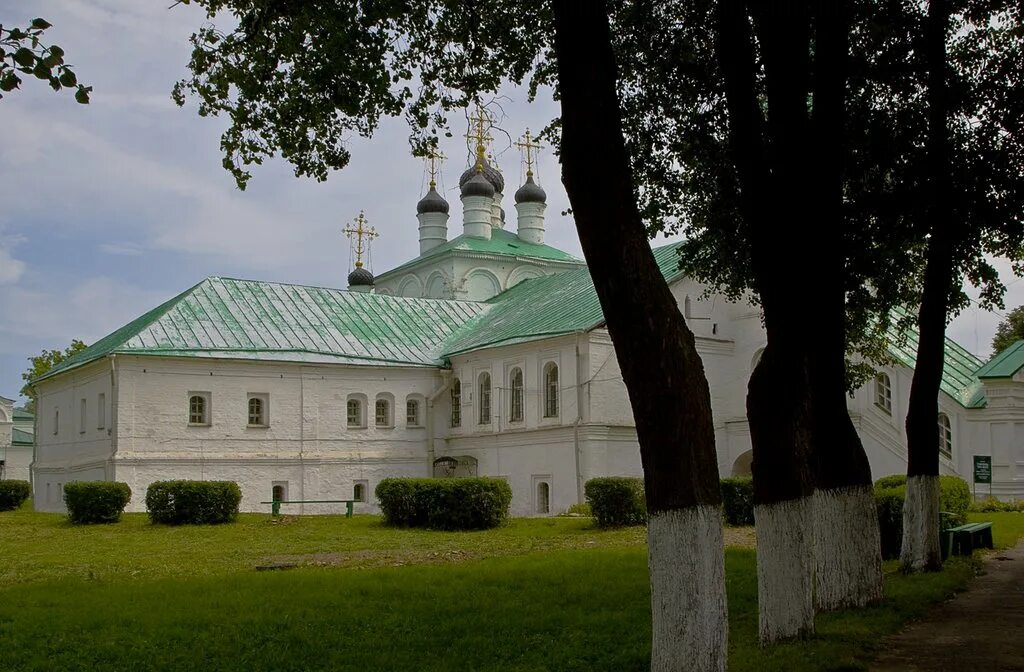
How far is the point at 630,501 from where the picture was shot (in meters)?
22.5

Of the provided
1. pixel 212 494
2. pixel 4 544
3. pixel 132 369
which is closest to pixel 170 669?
pixel 4 544

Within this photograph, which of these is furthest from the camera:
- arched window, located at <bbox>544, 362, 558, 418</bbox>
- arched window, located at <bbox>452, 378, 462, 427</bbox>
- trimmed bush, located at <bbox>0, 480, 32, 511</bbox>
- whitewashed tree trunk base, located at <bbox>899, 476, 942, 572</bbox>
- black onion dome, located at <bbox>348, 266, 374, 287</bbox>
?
black onion dome, located at <bbox>348, 266, 374, 287</bbox>

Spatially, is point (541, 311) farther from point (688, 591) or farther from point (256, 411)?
point (688, 591)

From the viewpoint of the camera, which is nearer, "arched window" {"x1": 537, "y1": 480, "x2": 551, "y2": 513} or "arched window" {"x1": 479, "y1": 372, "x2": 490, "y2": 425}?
"arched window" {"x1": 537, "y1": 480, "x2": 551, "y2": 513}

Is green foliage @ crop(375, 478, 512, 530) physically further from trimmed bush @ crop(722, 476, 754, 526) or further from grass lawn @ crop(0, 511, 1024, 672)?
trimmed bush @ crop(722, 476, 754, 526)

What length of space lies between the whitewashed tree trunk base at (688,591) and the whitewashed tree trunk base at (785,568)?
246cm

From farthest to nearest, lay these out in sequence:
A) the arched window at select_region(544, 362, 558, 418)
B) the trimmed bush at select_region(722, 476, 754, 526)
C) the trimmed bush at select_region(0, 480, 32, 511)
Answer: the trimmed bush at select_region(0, 480, 32, 511)
the arched window at select_region(544, 362, 558, 418)
the trimmed bush at select_region(722, 476, 754, 526)

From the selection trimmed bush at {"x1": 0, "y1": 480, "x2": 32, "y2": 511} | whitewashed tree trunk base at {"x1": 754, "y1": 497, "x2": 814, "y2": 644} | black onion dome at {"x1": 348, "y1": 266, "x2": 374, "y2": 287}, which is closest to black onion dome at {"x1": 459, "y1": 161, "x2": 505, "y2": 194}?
black onion dome at {"x1": 348, "y1": 266, "x2": 374, "y2": 287}

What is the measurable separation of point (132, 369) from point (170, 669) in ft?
79.5

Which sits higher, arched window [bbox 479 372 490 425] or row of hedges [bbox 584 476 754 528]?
arched window [bbox 479 372 490 425]

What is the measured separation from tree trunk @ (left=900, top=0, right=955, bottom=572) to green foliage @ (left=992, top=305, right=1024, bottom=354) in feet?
113

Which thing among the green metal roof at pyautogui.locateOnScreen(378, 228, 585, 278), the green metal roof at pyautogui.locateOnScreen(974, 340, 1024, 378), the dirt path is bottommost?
the dirt path

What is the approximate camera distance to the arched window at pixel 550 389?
106 feet

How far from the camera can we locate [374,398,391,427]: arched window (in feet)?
117
